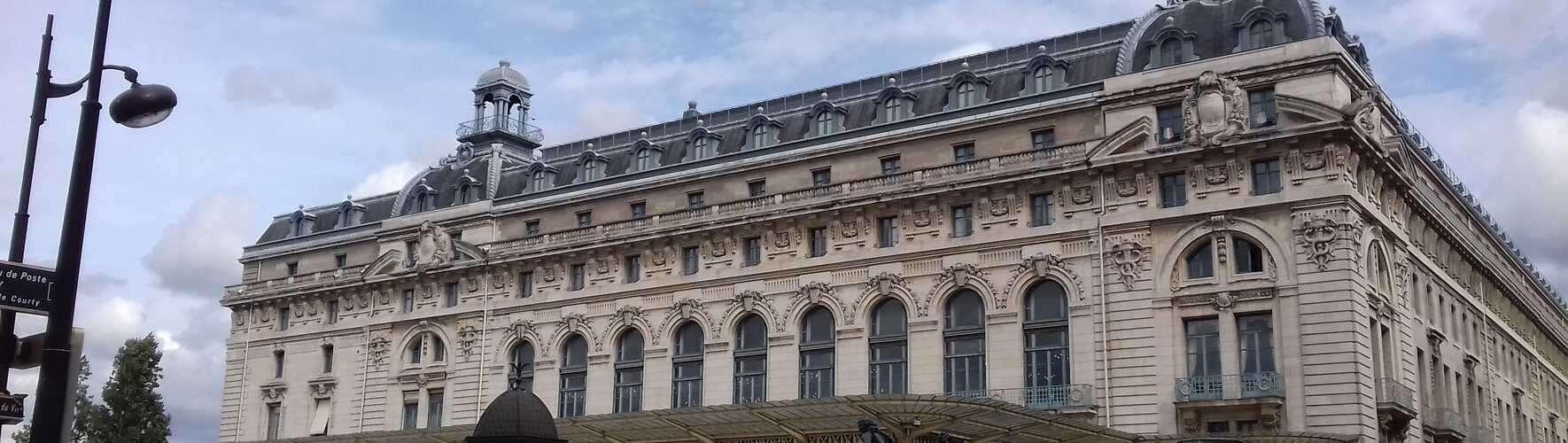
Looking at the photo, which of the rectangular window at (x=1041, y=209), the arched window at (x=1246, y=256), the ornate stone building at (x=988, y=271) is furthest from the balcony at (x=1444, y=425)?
the rectangular window at (x=1041, y=209)

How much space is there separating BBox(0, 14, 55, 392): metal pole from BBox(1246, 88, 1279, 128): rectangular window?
3710 centimetres

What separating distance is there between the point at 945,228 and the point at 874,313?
3800mm

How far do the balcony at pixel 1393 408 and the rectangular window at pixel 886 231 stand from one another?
51.4ft

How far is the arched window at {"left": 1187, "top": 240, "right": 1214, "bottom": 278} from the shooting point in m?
44.8

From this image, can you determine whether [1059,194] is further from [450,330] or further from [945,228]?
[450,330]

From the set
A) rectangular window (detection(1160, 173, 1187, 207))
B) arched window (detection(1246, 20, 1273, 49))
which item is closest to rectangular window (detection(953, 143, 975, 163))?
rectangular window (detection(1160, 173, 1187, 207))

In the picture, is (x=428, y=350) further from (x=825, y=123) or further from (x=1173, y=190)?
(x=1173, y=190)

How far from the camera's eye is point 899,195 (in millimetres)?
50156

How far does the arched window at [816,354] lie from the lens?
168 ft

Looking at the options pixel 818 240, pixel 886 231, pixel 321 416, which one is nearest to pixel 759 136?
pixel 818 240

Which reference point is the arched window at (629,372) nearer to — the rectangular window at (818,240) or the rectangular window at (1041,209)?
the rectangular window at (818,240)

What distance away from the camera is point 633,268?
57531mm

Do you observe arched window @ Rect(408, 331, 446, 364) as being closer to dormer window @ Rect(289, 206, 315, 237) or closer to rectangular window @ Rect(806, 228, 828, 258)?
dormer window @ Rect(289, 206, 315, 237)

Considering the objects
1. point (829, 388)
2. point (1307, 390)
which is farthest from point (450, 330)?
point (1307, 390)
